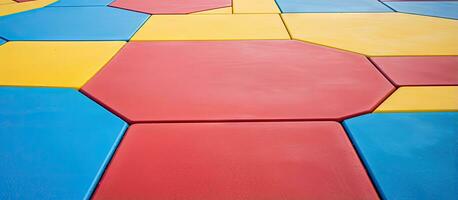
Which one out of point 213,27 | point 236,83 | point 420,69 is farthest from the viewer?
point 213,27

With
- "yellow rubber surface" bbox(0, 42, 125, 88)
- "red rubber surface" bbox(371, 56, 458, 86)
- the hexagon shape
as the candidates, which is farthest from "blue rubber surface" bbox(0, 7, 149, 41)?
"red rubber surface" bbox(371, 56, 458, 86)

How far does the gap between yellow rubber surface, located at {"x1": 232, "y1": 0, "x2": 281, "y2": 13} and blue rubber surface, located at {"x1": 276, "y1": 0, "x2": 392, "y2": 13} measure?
67mm

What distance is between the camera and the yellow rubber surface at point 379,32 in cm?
167

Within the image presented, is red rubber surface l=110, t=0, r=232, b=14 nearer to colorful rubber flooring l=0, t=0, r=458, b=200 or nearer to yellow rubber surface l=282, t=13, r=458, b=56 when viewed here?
colorful rubber flooring l=0, t=0, r=458, b=200

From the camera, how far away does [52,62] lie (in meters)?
1.53

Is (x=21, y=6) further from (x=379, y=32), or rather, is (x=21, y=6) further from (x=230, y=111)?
(x=379, y=32)

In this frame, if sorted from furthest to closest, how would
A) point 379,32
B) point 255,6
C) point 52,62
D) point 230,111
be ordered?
point 255,6 → point 379,32 → point 52,62 → point 230,111

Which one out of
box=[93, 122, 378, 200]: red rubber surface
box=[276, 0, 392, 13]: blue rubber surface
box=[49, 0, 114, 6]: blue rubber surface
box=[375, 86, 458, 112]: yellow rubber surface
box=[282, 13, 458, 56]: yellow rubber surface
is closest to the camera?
box=[93, 122, 378, 200]: red rubber surface

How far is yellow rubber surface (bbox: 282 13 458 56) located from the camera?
5.48ft

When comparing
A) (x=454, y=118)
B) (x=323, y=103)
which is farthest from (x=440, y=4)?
(x=323, y=103)

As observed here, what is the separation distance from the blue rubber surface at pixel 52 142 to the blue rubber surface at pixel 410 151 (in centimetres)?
78

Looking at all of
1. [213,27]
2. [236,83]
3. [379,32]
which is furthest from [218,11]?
[236,83]

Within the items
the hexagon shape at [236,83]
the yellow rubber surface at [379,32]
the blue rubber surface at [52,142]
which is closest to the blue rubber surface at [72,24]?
the hexagon shape at [236,83]

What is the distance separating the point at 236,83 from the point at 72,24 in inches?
57.6
